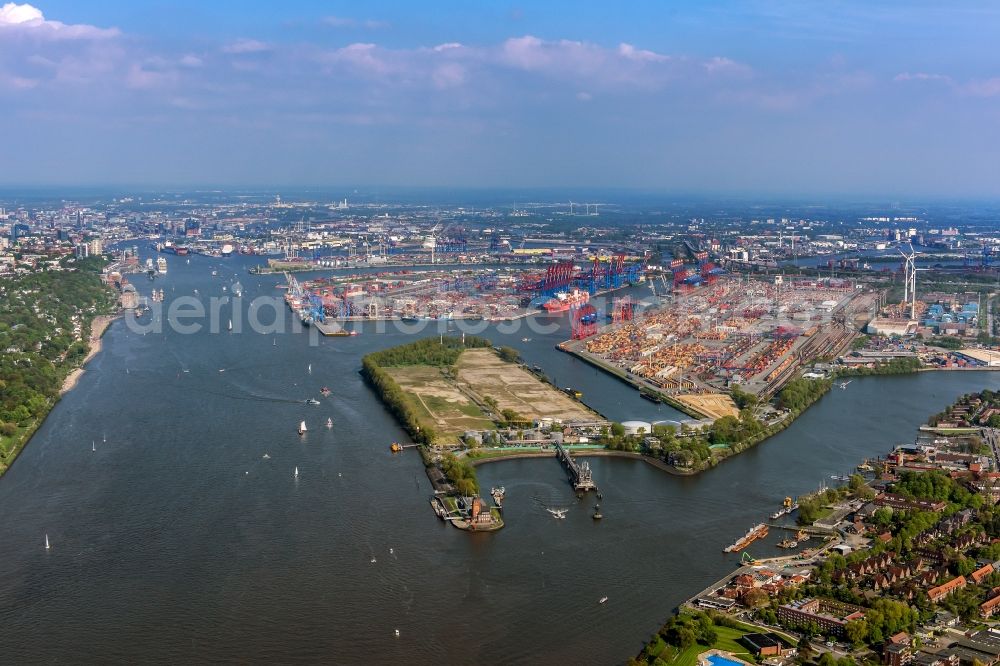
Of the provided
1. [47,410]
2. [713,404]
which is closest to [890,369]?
[713,404]

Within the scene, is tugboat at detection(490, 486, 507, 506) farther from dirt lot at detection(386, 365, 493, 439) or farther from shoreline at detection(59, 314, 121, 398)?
shoreline at detection(59, 314, 121, 398)

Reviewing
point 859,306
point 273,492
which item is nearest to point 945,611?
point 273,492

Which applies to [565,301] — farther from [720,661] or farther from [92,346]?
[720,661]

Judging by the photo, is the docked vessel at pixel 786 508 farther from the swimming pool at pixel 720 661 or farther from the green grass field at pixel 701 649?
the swimming pool at pixel 720 661

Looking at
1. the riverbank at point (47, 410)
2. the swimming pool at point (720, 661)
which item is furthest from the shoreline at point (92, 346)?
the swimming pool at point (720, 661)

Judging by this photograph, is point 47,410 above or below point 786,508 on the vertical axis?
above

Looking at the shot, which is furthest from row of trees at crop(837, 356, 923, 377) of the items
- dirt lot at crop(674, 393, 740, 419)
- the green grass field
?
the green grass field

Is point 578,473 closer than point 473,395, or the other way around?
point 578,473

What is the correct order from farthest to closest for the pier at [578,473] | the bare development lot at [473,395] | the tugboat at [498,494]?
the bare development lot at [473,395], the pier at [578,473], the tugboat at [498,494]
